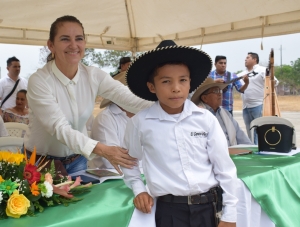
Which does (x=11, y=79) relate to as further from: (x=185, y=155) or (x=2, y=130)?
(x=185, y=155)

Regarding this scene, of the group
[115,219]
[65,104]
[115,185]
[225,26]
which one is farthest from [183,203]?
[225,26]

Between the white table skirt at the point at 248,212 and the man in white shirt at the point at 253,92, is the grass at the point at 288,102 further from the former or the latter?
the white table skirt at the point at 248,212

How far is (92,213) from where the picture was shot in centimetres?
142

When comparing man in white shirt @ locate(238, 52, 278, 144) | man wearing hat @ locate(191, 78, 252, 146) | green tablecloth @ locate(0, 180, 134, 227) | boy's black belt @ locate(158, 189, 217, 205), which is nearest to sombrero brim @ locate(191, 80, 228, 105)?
man wearing hat @ locate(191, 78, 252, 146)

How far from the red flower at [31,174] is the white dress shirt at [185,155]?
1.31 feet

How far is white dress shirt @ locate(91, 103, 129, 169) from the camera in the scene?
8.88 feet

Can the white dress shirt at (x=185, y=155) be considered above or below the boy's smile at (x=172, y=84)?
below

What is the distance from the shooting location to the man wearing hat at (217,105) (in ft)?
10.7

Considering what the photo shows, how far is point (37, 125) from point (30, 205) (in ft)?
A: 2.59

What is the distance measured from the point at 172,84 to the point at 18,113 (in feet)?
13.2

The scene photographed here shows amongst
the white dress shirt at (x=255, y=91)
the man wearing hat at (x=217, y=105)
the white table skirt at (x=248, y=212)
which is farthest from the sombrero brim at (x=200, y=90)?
the white dress shirt at (x=255, y=91)

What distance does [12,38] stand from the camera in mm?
4367

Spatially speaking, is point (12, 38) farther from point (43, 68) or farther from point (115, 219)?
point (115, 219)

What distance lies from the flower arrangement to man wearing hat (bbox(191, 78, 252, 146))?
203cm
